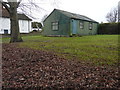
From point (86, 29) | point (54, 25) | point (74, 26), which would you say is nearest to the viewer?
point (74, 26)

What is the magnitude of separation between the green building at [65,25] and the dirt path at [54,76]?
13580mm

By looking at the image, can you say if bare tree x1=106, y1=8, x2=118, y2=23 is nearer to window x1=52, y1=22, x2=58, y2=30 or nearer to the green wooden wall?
the green wooden wall

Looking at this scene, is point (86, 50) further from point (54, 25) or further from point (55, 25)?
point (54, 25)

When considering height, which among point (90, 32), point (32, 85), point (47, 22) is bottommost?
point (32, 85)

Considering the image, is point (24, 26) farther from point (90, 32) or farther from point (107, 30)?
point (107, 30)

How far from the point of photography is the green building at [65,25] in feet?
56.0

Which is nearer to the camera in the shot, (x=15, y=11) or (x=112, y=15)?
(x=15, y=11)

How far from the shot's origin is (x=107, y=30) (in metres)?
22.9

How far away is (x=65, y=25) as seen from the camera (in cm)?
1728

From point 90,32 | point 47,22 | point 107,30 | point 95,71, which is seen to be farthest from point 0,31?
point 95,71

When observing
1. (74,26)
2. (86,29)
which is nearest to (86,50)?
(74,26)

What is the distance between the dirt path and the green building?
13.6 metres

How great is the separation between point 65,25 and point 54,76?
583 inches

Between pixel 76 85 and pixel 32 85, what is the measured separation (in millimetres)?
962
